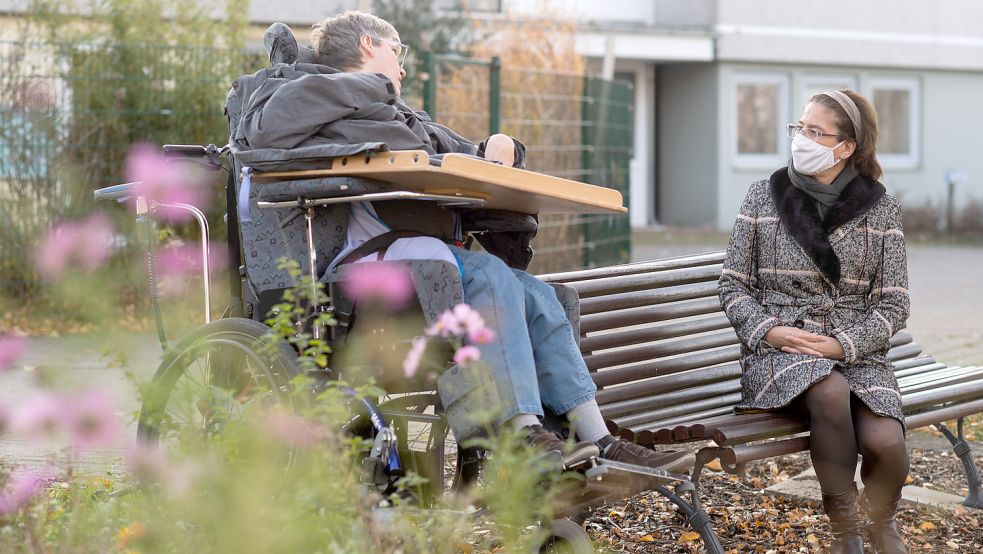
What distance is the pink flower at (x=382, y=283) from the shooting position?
3.43 meters

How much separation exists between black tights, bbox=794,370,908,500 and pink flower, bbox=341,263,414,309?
1309 millimetres

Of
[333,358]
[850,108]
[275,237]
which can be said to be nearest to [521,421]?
[333,358]

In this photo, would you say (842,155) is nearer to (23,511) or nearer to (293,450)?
(293,450)

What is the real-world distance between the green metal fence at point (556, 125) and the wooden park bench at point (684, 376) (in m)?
5.75

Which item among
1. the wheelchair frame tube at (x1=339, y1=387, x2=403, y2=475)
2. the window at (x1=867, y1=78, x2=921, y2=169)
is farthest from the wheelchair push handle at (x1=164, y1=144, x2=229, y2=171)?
the window at (x1=867, y1=78, x2=921, y2=169)

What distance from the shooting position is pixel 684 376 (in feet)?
14.8

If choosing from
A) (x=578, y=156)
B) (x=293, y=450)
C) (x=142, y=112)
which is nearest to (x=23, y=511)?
(x=293, y=450)

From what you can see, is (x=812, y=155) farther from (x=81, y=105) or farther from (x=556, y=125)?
(x=556, y=125)

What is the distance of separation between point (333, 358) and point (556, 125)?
8.12 m

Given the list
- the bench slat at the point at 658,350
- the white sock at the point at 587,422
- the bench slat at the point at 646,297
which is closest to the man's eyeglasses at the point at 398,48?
the bench slat at the point at 646,297

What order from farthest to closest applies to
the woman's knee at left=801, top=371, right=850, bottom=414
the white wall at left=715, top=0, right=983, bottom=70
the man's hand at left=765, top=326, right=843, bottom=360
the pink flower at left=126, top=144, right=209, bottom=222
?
the white wall at left=715, top=0, right=983, bottom=70, the man's hand at left=765, top=326, right=843, bottom=360, the woman's knee at left=801, top=371, right=850, bottom=414, the pink flower at left=126, top=144, right=209, bottom=222

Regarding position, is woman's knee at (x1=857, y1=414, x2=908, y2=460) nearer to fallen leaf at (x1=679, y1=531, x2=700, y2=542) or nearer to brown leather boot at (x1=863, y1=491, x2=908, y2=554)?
brown leather boot at (x1=863, y1=491, x2=908, y2=554)

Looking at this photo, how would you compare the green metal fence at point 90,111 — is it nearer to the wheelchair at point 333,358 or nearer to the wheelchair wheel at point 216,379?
the wheelchair at point 333,358

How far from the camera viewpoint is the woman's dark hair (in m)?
4.21
